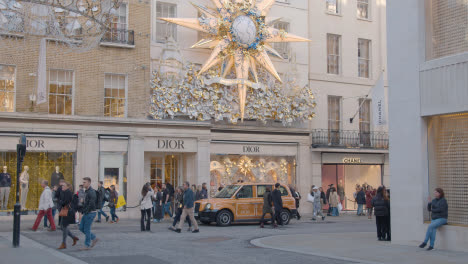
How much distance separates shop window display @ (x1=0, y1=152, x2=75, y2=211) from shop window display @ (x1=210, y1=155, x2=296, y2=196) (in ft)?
24.8

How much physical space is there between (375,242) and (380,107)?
287 inches

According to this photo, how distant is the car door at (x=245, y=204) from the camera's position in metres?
22.3

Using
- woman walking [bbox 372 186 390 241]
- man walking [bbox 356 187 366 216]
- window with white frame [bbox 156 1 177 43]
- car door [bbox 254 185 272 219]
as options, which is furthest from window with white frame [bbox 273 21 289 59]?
woman walking [bbox 372 186 390 241]

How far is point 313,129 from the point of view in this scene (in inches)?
1268

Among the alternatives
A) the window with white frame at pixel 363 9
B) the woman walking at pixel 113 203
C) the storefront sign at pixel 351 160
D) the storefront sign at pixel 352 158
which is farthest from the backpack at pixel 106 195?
the window with white frame at pixel 363 9

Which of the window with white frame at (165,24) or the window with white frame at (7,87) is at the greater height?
the window with white frame at (165,24)

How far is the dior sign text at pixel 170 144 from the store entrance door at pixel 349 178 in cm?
945

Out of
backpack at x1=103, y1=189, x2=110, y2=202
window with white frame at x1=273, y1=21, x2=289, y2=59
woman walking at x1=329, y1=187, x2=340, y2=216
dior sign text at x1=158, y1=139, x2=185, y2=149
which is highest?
window with white frame at x1=273, y1=21, x2=289, y2=59

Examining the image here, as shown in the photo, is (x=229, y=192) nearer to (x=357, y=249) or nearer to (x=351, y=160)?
(x=357, y=249)

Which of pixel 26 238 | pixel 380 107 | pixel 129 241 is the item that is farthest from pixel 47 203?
pixel 380 107

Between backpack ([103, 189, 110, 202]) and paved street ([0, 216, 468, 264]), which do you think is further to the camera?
backpack ([103, 189, 110, 202])

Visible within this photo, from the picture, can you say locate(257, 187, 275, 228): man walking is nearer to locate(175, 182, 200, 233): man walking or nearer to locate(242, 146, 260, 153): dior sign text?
locate(175, 182, 200, 233): man walking

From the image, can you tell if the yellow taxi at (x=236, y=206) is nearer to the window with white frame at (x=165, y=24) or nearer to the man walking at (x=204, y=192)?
the man walking at (x=204, y=192)

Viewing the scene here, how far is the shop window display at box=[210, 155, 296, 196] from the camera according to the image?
96.3 feet
